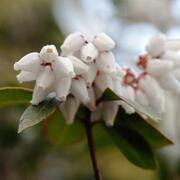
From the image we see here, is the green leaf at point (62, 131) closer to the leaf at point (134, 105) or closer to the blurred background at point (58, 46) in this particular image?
the blurred background at point (58, 46)

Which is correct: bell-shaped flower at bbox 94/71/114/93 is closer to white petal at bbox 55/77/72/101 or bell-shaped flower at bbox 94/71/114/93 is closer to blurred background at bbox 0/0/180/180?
white petal at bbox 55/77/72/101

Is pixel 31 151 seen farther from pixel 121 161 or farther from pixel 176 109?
pixel 176 109

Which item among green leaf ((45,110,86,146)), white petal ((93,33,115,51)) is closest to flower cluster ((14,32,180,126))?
white petal ((93,33,115,51))

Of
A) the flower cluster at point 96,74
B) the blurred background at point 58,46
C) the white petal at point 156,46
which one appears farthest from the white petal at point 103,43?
the blurred background at point 58,46

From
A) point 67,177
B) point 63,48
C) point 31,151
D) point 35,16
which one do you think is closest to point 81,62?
point 63,48

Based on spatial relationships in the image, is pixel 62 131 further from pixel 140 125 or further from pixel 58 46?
pixel 58 46

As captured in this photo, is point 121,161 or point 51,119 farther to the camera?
point 121,161
